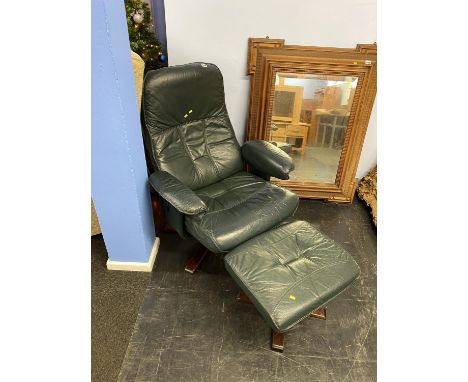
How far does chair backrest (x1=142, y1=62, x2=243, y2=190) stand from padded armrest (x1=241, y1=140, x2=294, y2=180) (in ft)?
0.31

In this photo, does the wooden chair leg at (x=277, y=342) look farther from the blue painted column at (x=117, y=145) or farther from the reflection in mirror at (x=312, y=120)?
the reflection in mirror at (x=312, y=120)

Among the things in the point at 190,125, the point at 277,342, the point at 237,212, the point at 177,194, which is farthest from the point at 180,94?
the point at 277,342

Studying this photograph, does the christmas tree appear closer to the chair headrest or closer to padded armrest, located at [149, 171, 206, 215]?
the chair headrest

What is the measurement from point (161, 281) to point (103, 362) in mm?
513

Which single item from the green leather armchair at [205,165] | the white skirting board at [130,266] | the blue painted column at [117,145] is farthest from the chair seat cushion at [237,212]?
the white skirting board at [130,266]

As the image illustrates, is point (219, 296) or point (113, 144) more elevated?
point (113, 144)

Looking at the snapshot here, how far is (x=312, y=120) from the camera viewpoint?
2256 millimetres

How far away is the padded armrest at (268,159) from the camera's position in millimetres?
1849

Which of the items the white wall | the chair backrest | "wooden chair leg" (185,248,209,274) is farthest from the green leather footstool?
the white wall

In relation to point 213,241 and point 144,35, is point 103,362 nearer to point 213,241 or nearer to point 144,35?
point 213,241

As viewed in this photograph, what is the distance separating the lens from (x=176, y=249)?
6.88 ft

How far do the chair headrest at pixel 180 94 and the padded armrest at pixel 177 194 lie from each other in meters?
0.31

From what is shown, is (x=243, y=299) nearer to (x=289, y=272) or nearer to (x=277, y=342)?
(x=277, y=342)

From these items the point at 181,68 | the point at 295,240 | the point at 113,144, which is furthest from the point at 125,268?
the point at 181,68
